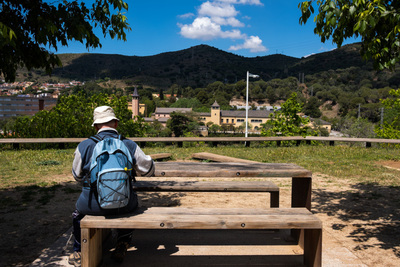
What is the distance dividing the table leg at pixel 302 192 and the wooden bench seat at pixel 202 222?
98 cm

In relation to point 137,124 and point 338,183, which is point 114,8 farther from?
point 137,124

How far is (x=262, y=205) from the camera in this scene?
5844mm

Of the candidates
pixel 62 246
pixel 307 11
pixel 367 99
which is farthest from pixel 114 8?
pixel 367 99

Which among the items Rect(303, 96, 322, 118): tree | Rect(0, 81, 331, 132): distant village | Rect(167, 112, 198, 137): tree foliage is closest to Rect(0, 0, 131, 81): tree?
Rect(167, 112, 198, 137): tree foliage

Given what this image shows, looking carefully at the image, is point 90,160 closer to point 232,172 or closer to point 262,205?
point 232,172

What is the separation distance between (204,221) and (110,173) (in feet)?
2.89

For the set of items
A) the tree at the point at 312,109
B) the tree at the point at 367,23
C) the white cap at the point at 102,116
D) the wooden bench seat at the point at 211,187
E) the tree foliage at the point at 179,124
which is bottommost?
the tree foliage at the point at 179,124

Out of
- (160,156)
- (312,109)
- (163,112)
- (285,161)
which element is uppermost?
(312,109)

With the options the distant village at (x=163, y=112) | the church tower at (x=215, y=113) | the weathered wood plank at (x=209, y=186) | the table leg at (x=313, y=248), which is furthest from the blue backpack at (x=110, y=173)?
the church tower at (x=215, y=113)

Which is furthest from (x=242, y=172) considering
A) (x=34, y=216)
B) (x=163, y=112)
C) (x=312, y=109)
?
(x=163, y=112)

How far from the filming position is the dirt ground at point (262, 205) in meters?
3.87

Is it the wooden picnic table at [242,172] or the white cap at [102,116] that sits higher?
the white cap at [102,116]

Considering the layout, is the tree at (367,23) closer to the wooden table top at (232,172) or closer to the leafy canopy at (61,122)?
the wooden table top at (232,172)

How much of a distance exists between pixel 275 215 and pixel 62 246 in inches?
91.7
